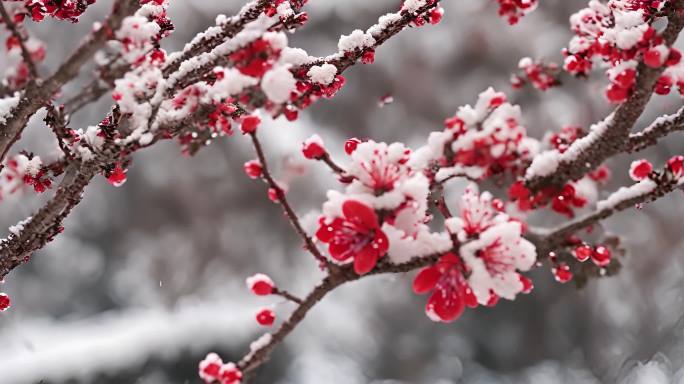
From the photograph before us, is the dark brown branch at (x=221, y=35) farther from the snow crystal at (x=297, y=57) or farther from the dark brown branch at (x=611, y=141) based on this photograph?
the dark brown branch at (x=611, y=141)

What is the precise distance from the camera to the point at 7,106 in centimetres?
140

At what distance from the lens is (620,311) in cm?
416

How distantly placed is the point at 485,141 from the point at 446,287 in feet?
1.01

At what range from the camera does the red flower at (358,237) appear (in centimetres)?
95

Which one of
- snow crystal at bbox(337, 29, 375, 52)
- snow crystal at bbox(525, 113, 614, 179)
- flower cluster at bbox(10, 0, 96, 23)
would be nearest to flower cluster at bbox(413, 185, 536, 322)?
snow crystal at bbox(525, 113, 614, 179)

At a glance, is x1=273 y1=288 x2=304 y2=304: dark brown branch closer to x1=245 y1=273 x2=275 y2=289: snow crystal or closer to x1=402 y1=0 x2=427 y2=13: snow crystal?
x1=245 y1=273 x2=275 y2=289: snow crystal

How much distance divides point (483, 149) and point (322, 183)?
3.44 meters

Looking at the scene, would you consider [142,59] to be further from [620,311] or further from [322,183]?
[620,311]

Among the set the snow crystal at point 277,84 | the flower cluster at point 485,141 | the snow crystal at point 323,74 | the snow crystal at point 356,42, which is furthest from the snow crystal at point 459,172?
the snow crystal at point 356,42

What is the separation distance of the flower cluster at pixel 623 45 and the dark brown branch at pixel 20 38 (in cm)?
127

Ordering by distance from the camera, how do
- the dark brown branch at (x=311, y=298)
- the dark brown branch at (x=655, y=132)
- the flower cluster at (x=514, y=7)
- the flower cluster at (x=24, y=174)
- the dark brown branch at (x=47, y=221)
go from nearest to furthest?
the dark brown branch at (x=311, y=298) → the dark brown branch at (x=655, y=132) → the dark brown branch at (x=47, y=221) → the flower cluster at (x=24, y=174) → the flower cluster at (x=514, y=7)

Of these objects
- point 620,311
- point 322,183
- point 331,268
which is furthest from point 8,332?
point 620,311

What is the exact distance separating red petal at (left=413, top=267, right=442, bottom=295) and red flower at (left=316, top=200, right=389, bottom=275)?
0.31 feet

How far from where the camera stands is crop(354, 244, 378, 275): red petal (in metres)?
0.96
